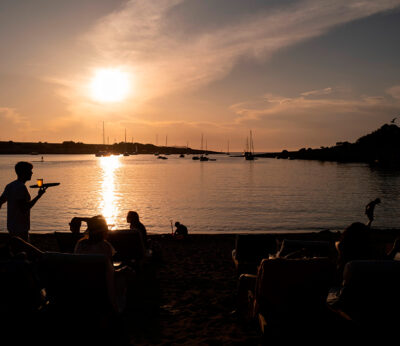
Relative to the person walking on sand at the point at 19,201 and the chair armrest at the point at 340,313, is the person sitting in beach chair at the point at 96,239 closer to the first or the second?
the person walking on sand at the point at 19,201

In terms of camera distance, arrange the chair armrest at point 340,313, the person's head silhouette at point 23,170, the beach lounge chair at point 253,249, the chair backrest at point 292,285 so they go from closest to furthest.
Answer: the chair backrest at point 292,285
the chair armrest at point 340,313
the person's head silhouette at point 23,170
the beach lounge chair at point 253,249

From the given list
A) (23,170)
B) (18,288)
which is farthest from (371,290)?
(23,170)

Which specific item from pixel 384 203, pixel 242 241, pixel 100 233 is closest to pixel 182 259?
pixel 242 241

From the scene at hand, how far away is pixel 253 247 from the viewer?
791 cm

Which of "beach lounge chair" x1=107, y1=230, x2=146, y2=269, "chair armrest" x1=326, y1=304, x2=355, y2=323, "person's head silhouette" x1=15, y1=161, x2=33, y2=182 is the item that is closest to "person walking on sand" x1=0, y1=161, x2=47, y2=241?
"person's head silhouette" x1=15, y1=161, x2=33, y2=182

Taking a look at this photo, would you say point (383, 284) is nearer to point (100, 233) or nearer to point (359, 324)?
point (359, 324)

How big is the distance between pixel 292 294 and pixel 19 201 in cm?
457

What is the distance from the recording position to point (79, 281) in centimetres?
471

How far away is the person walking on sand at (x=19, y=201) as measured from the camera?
607 cm

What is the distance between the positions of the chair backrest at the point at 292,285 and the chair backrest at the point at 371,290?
250 millimetres

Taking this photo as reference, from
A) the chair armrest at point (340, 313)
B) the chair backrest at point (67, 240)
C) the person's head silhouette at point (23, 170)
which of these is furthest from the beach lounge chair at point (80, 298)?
the chair armrest at point (340, 313)

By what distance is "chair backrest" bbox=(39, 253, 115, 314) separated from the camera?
15.1 feet

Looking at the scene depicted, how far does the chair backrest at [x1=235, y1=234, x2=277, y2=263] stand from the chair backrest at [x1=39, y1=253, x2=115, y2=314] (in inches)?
140

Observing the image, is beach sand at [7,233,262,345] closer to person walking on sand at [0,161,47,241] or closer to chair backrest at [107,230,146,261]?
chair backrest at [107,230,146,261]
